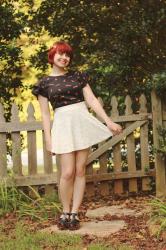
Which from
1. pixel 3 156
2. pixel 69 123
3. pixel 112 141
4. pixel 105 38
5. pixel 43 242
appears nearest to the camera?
pixel 43 242

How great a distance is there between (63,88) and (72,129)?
41cm

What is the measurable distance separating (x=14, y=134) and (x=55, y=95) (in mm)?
1729

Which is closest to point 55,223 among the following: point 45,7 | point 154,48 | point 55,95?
point 55,95

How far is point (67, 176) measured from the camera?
5414mm

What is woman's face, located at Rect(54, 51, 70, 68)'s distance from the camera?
5.34 metres

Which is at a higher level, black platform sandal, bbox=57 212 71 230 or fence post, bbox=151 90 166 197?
fence post, bbox=151 90 166 197

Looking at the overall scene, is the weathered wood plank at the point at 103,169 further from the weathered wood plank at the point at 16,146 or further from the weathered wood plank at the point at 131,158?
the weathered wood plank at the point at 16,146

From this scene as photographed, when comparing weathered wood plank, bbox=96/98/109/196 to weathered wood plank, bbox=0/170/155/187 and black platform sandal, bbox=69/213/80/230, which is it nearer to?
weathered wood plank, bbox=0/170/155/187

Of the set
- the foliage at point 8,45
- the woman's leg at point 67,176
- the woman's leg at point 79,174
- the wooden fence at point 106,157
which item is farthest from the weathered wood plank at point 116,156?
the woman's leg at point 67,176

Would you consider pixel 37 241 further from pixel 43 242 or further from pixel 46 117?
pixel 46 117

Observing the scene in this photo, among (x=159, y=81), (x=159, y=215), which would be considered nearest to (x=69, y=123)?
(x=159, y=215)

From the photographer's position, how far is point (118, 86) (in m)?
7.89

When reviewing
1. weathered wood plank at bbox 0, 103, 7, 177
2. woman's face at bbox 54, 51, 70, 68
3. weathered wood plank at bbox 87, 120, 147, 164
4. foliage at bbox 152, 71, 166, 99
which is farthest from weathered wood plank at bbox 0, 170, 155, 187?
woman's face at bbox 54, 51, 70, 68

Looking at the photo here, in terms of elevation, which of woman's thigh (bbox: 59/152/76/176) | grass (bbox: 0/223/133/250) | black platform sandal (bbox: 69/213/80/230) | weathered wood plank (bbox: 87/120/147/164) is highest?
weathered wood plank (bbox: 87/120/147/164)
